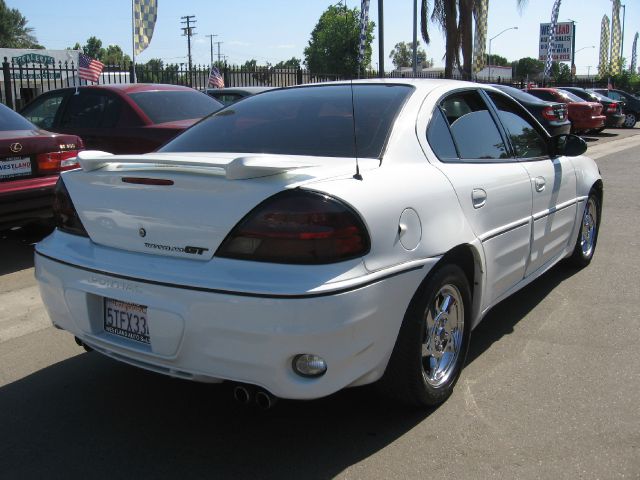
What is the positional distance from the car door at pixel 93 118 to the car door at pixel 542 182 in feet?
16.1

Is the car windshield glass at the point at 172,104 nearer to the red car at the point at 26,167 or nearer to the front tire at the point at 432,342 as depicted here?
the red car at the point at 26,167

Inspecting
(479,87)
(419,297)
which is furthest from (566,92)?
(419,297)

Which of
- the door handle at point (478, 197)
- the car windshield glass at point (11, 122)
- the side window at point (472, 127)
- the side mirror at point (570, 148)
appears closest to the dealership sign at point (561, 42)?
the side mirror at point (570, 148)

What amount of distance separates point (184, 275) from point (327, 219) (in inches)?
24.1

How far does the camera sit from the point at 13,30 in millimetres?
83688

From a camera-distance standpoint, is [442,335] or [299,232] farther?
[442,335]

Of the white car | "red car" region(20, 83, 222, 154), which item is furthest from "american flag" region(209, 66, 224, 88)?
the white car

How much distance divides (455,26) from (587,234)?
2148 cm

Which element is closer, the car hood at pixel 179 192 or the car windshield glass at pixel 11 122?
the car hood at pixel 179 192

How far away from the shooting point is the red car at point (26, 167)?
18.7 feet

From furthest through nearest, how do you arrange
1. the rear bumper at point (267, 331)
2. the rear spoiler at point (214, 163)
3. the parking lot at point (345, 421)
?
1. the parking lot at point (345, 421)
2. the rear spoiler at point (214, 163)
3. the rear bumper at point (267, 331)

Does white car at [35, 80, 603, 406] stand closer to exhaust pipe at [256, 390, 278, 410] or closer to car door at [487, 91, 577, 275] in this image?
exhaust pipe at [256, 390, 278, 410]

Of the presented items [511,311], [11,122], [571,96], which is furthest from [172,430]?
[571,96]

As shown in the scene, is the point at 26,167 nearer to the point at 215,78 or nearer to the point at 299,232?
the point at 299,232
